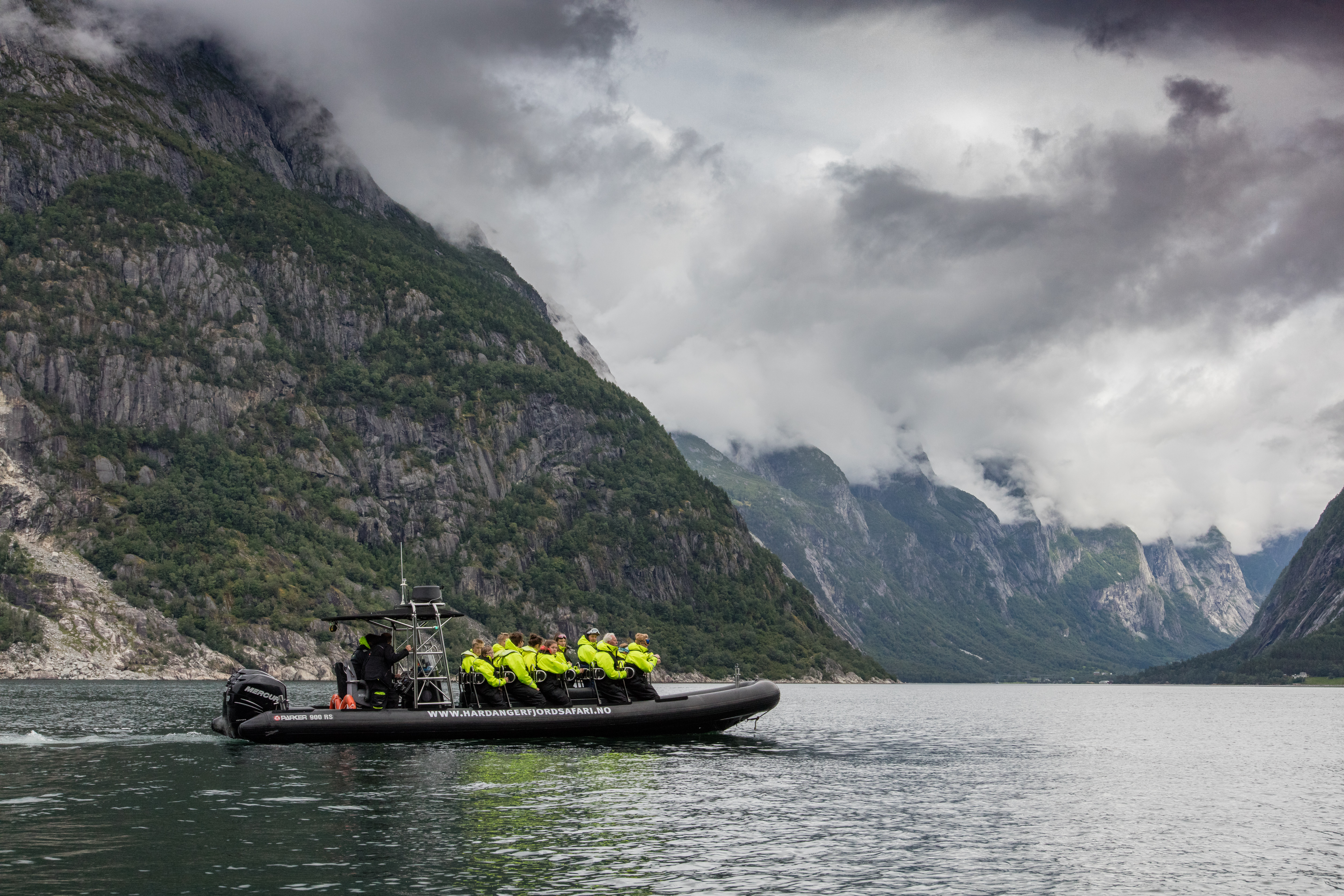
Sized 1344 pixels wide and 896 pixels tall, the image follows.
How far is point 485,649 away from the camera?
5338cm

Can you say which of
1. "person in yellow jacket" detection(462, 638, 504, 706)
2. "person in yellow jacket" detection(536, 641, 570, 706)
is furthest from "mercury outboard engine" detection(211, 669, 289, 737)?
"person in yellow jacket" detection(536, 641, 570, 706)

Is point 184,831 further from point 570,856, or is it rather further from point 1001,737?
point 1001,737

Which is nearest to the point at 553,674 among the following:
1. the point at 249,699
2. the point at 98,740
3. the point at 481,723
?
the point at 481,723

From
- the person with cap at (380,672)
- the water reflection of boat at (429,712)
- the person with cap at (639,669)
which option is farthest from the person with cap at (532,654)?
the person with cap at (380,672)

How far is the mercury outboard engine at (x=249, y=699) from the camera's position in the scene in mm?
50094

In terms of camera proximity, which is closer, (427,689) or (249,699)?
(249,699)

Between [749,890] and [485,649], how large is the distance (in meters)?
31.4

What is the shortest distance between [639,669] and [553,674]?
407 centimetres

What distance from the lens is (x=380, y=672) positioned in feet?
166

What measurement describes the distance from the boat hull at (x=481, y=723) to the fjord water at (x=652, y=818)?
85 cm

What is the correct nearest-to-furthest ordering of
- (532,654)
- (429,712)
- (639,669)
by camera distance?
(429,712), (532,654), (639,669)

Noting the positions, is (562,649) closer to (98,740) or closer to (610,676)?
(610,676)

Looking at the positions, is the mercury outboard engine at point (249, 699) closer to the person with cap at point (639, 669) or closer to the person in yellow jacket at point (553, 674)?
the person in yellow jacket at point (553, 674)

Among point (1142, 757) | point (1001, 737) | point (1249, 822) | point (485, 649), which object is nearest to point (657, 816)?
point (1249, 822)
